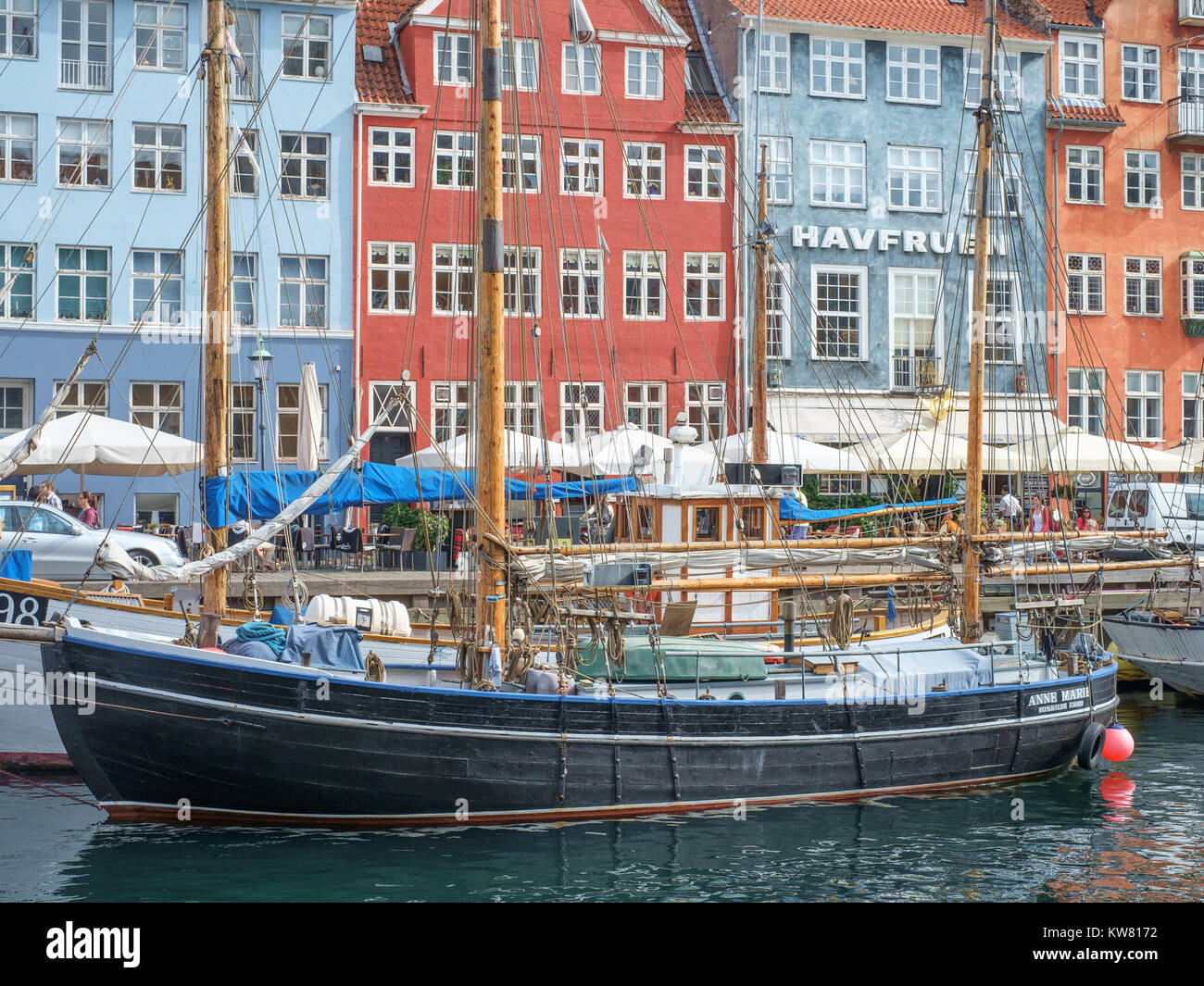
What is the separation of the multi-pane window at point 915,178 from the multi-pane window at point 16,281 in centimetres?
2323

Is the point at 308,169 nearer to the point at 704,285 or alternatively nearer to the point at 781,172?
the point at 704,285

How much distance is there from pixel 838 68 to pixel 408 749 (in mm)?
31987

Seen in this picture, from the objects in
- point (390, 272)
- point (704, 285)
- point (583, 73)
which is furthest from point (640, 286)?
point (390, 272)

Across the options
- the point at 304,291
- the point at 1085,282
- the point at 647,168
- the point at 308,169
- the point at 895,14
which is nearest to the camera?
the point at 308,169

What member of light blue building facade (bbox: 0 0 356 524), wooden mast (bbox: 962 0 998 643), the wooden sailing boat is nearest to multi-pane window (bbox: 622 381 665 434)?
light blue building facade (bbox: 0 0 356 524)

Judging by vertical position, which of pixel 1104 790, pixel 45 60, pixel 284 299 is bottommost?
pixel 1104 790

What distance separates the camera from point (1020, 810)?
63.3ft

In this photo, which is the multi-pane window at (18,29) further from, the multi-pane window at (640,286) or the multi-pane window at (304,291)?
the multi-pane window at (640,286)

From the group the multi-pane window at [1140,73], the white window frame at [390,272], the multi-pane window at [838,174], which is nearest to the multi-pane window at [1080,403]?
the multi-pane window at [838,174]

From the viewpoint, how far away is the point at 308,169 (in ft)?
129

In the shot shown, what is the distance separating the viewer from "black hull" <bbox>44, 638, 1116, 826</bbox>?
16.4 meters

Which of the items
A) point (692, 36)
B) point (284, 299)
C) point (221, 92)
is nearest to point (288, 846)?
point (221, 92)
